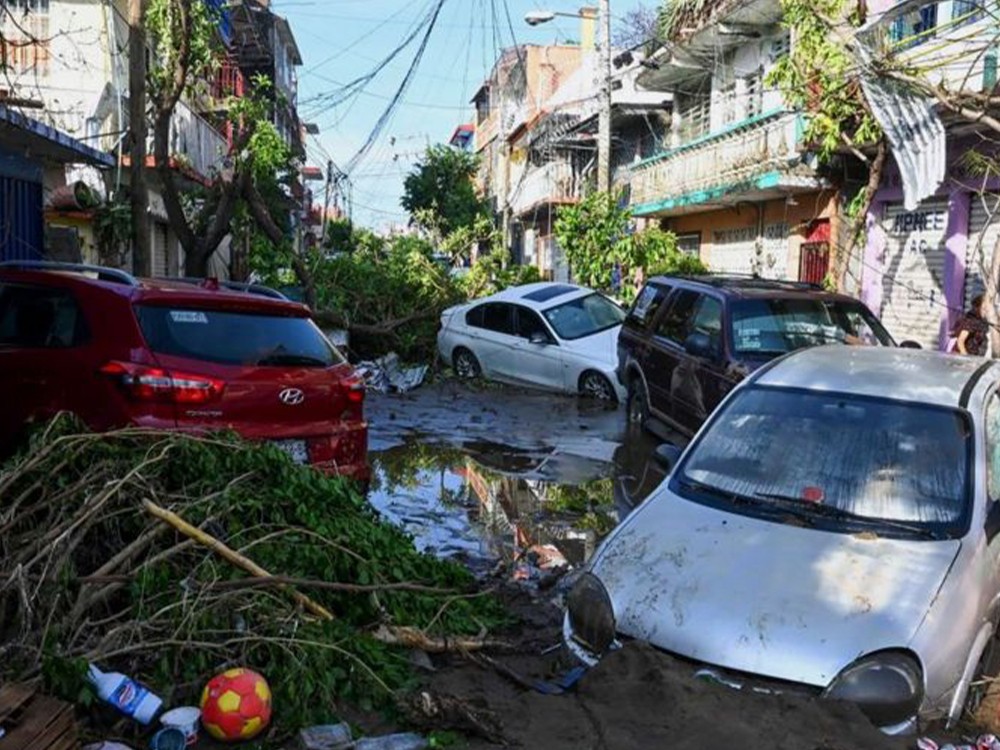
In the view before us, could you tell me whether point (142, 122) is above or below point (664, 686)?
above

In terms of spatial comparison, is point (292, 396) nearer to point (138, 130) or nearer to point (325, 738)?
point (325, 738)

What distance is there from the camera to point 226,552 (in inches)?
165

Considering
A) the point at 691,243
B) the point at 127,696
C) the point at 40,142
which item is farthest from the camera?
the point at 691,243

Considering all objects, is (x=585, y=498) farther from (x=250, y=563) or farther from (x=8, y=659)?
(x=8, y=659)

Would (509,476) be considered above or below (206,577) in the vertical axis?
below

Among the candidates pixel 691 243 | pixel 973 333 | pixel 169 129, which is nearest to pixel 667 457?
pixel 973 333

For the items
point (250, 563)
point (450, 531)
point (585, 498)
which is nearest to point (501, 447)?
point (585, 498)

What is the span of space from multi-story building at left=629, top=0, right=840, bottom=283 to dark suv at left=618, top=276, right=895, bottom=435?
7.48 meters

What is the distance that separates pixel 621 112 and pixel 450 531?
24.7 m

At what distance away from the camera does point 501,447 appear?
36.3 feet

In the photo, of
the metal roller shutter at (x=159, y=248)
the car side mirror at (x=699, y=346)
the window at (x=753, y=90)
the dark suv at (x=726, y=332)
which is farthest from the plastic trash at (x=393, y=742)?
the metal roller shutter at (x=159, y=248)

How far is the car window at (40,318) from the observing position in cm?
572

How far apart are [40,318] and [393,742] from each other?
397cm

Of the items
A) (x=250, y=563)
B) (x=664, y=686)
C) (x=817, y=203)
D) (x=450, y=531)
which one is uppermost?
(x=817, y=203)
